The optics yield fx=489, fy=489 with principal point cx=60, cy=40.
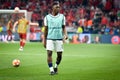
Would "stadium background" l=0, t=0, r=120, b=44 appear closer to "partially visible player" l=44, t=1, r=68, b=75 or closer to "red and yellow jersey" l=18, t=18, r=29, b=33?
"red and yellow jersey" l=18, t=18, r=29, b=33

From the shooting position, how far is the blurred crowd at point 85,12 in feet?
141

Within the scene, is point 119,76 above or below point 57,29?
below

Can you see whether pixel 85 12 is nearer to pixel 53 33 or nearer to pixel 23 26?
pixel 23 26

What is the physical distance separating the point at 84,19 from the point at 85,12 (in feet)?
5.10

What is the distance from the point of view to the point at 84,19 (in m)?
44.1

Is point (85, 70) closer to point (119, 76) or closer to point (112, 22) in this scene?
point (119, 76)

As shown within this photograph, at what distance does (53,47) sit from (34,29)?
91.1 ft

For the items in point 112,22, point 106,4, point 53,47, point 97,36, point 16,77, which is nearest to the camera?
point 16,77

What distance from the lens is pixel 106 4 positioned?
46.7 metres

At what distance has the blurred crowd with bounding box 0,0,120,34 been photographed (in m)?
43.1

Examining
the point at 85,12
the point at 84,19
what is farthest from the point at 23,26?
the point at 85,12

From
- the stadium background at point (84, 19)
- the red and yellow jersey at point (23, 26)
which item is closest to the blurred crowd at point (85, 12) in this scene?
the stadium background at point (84, 19)

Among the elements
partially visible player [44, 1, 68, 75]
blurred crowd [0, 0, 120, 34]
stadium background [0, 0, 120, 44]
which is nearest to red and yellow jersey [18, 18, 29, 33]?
stadium background [0, 0, 120, 44]

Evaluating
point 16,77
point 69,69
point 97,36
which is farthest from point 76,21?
point 16,77
